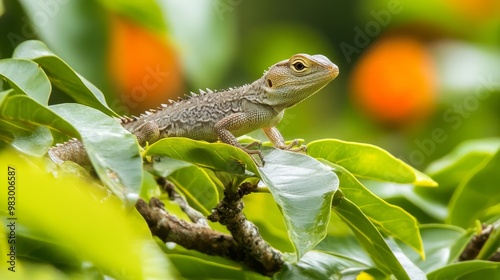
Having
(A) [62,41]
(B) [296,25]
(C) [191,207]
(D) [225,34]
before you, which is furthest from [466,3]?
(C) [191,207]

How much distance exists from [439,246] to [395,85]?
2.56 m

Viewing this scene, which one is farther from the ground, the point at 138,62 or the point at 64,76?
the point at 64,76

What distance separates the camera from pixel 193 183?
2752mm

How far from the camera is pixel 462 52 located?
6.29m

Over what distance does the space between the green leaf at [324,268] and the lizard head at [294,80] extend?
1090 mm

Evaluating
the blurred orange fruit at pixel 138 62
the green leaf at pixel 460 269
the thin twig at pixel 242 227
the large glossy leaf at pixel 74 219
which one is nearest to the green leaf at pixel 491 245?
the green leaf at pixel 460 269

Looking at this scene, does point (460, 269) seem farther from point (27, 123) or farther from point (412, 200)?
point (27, 123)

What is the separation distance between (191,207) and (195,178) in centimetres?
18

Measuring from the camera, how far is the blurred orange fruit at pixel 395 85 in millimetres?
5465

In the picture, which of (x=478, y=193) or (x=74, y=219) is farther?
(x=478, y=193)

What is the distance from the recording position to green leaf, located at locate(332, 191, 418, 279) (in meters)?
2.08

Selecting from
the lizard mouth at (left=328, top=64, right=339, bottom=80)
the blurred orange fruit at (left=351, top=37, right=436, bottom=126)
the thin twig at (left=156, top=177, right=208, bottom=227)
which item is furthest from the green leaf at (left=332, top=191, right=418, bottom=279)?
the blurred orange fruit at (left=351, top=37, right=436, bottom=126)

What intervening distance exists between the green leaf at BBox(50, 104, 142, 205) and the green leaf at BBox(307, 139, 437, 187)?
2.87 ft

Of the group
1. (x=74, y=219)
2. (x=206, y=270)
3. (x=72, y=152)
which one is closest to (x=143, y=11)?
(x=72, y=152)
